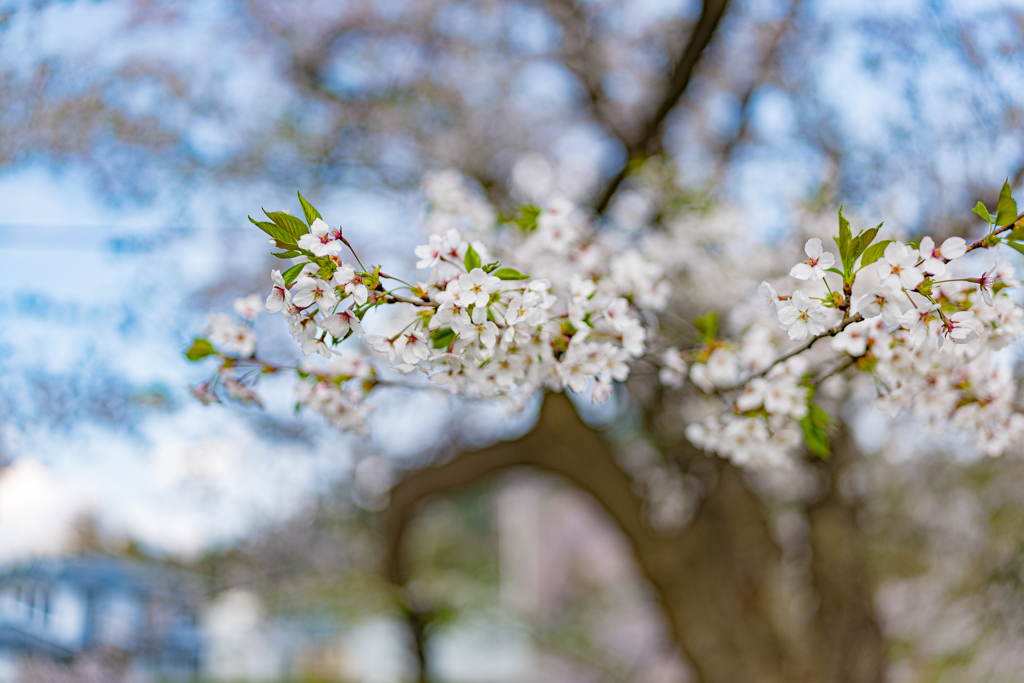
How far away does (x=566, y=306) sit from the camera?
37.9 inches

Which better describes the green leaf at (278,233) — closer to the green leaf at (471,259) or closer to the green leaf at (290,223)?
the green leaf at (290,223)

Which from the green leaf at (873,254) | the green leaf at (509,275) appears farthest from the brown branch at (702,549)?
the green leaf at (873,254)

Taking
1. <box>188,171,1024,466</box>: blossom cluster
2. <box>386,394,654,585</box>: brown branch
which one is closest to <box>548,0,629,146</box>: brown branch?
<box>386,394,654,585</box>: brown branch

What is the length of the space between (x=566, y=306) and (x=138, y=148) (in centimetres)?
164

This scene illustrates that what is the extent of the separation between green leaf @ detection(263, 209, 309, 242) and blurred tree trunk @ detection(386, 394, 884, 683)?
1.96m

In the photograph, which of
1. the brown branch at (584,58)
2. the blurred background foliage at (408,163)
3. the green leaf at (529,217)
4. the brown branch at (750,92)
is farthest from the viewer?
the brown branch at (584,58)

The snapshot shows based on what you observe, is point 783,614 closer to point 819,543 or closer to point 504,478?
point 819,543

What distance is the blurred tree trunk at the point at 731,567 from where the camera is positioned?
2531 mm

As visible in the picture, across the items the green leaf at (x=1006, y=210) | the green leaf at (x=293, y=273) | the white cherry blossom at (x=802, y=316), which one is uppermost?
the green leaf at (x=1006, y=210)

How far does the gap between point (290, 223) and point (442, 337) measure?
0.22 m

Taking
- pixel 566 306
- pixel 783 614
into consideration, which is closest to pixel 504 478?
pixel 783 614

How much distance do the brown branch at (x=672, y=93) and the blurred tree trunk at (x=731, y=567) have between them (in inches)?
34.7

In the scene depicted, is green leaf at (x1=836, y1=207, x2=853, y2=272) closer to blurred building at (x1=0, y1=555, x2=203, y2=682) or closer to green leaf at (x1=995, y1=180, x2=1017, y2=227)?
green leaf at (x1=995, y1=180, x2=1017, y2=227)

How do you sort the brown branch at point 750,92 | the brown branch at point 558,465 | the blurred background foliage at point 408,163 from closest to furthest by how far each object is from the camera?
the blurred background foliage at point 408,163 < the brown branch at point 750,92 < the brown branch at point 558,465
